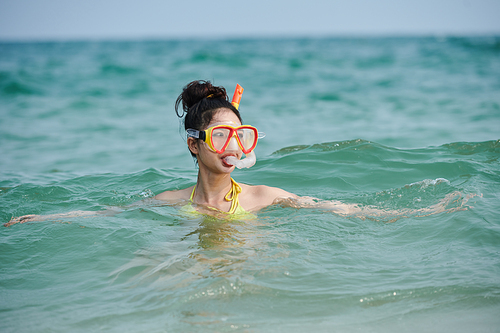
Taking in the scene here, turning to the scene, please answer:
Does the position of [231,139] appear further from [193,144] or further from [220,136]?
[193,144]

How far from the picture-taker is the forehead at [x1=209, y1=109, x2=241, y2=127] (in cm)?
350

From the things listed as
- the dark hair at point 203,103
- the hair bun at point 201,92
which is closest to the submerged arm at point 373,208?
the dark hair at point 203,103

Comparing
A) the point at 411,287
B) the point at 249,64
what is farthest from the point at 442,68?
the point at 411,287

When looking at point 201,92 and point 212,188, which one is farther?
point 212,188

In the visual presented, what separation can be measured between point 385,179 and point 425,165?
677mm

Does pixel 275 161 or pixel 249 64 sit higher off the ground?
pixel 249 64

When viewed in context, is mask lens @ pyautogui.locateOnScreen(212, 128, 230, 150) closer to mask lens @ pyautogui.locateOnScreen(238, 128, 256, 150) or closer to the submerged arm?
mask lens @ pyautogui.locateOnScreen(238, 128, 256, 150)

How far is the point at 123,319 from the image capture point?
2.56 metres

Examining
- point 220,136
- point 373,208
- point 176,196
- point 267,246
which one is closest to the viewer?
point 267,246

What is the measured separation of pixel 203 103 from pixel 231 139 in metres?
0.43

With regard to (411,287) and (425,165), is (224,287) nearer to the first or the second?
(411,287)

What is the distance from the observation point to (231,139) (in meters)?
3.39

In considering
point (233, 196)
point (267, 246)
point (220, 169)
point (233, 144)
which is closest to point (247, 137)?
point (233, 144)

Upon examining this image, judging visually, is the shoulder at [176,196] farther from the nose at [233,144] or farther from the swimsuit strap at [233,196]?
the nose at [233,144]
